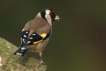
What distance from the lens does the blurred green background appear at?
10.4 m

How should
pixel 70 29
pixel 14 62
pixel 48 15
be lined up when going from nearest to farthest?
pixel 14 62, pixel 48 15, pixel 70 29

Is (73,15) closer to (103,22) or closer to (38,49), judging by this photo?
(103,22)

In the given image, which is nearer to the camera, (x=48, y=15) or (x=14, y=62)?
(x=14, y=62)

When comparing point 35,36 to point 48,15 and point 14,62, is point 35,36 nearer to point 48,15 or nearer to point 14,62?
point 14,62

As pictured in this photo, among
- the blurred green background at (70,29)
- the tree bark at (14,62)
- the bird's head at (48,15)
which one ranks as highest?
the bird's head at (48,15)

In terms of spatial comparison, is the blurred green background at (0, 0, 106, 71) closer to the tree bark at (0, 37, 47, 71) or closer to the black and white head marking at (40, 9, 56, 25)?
the black and white head marking at (40, 9, 56, 25)

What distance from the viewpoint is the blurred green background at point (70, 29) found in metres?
10.4

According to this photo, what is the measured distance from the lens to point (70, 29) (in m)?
11.4

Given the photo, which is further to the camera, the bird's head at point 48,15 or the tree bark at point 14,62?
the bird's head at point 48,15

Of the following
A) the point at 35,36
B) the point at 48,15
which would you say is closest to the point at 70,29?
the point at 48,15

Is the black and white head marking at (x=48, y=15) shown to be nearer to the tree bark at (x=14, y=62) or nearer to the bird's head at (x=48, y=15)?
the bird's head at (x=48, y=15)

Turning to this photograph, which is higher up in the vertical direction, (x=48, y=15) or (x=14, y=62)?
(x=48, y=15)

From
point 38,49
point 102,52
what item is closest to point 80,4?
point 102,52

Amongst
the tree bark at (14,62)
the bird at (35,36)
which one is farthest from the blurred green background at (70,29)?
the tree bark at (14,62)
